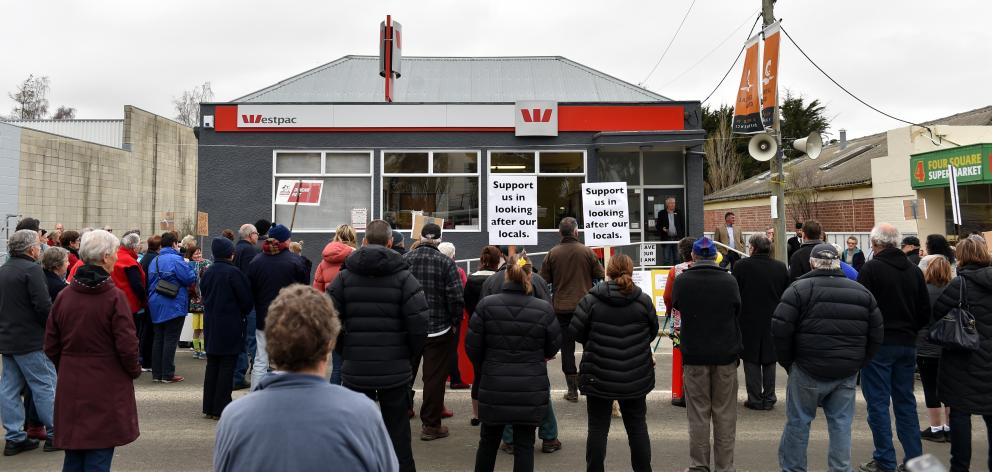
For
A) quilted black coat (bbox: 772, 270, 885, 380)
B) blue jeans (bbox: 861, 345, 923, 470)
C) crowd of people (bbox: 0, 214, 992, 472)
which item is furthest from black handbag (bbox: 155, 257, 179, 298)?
blue jeans (bbox: 861, 345, 923, 470)

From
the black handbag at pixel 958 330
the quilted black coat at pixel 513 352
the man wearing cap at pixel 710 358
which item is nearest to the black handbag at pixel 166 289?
the quilted black coat at pixel 513 352

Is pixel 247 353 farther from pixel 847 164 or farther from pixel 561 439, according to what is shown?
pixel 847 164

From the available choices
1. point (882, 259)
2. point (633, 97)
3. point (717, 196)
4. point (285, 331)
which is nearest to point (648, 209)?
point (633, 97)

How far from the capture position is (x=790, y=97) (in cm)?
4397

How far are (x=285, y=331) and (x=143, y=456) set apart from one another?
4.83 metres

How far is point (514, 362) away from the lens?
5082 millimetres

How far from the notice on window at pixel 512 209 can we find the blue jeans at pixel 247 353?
11.0 ft

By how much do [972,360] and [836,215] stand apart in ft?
75.8

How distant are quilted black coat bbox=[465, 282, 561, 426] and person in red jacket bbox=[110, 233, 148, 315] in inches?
209

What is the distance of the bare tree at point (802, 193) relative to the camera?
89.3 feet

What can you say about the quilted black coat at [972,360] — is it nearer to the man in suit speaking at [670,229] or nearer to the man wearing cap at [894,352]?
the man wearing cap at [894,352]

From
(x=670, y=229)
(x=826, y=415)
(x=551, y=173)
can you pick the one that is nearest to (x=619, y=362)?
(x=826, y=415)

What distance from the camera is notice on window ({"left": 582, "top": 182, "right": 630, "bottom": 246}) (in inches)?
378

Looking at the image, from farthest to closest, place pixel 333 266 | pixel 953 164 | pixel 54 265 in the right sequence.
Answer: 1. pixel 953 164
2. pixel 333 266
3. pixel 54 265
